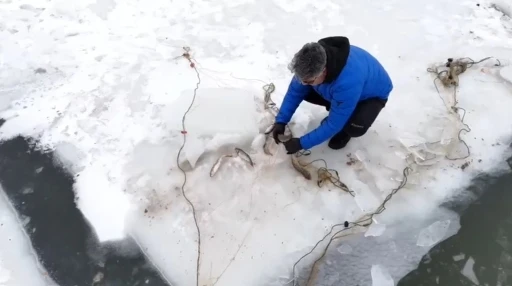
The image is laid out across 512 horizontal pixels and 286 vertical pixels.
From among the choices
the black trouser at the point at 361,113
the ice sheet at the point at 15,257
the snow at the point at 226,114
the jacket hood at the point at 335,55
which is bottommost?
the ice sheet at the point at 15,257

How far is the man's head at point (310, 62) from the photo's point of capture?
2436mm

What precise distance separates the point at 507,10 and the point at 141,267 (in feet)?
15.5

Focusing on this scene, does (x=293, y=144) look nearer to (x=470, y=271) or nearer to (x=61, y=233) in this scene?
(x=470, y=271)

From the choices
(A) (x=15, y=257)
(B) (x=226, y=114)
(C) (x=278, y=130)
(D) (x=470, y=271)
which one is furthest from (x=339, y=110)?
(A) (x=15, y=257)

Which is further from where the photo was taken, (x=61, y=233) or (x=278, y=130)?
(x=278, y=130)

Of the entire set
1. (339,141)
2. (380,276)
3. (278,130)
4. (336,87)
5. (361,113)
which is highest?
(336,87)

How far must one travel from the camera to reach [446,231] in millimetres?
3195

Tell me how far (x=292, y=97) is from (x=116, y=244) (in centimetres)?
166

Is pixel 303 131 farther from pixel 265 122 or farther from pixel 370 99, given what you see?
pixel 370 99

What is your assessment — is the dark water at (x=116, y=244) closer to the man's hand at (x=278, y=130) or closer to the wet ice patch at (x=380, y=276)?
the wet ice patch at (x=380, y=276)

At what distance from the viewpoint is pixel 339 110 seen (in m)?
2.80

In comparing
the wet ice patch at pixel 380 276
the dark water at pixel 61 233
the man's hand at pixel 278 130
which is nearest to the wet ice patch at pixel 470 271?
the wet ice patch at pixel 380 276

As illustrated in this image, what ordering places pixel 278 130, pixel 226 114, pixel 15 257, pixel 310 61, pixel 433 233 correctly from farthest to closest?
1. pixel 226 114
2. pixel 278 130
3. pixel 433 233
4. pixel 15 257
5. pixel 310 61

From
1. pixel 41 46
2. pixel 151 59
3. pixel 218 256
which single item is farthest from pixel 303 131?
pixel 41 46
